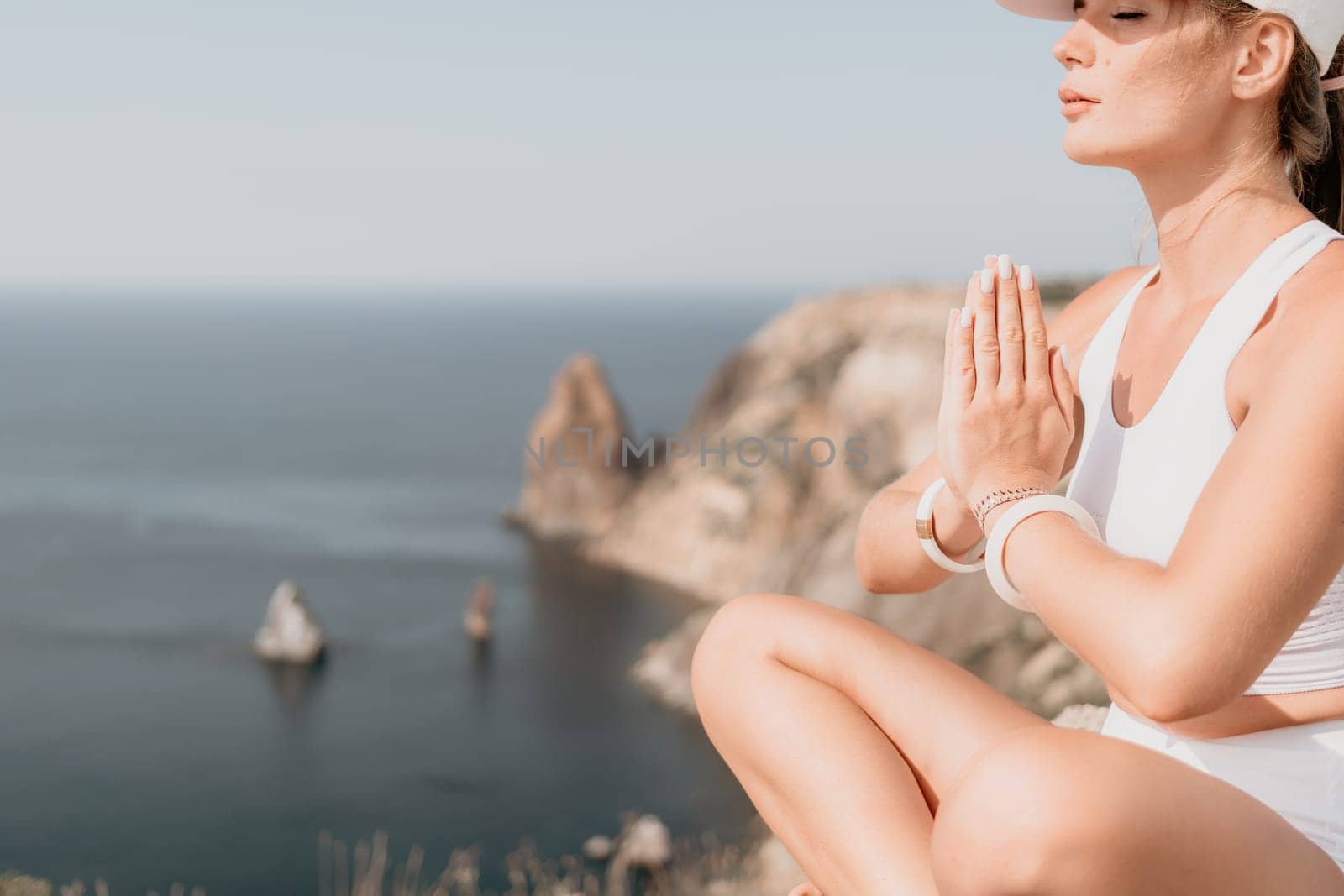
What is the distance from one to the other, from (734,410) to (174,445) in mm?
49297

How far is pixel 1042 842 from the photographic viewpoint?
4.35 ft

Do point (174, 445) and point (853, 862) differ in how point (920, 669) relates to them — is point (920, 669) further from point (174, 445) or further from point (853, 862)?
point (174, 445)

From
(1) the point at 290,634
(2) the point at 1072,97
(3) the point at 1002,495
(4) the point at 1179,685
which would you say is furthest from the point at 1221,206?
(1) the point at 290,634

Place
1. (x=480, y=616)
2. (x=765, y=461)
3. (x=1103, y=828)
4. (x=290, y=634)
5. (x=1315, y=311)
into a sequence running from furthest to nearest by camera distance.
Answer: (x=480, y=616) → (x=290, y=634) → (x=765, y=461) → (x=1315, y=311) → (x=1103, y=828)

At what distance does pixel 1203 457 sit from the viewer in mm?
1695

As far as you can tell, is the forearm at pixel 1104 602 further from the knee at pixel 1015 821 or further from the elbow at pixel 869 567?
the elbow at pixel 869 567

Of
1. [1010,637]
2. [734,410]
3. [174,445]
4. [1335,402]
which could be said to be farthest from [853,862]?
[174,445]

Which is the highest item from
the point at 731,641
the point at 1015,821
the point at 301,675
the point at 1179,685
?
the point at 1179,685

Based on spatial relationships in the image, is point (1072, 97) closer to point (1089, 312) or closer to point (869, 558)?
point (1089, 312)

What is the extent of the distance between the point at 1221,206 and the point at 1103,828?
106 cm

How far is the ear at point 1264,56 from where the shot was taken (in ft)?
5.67

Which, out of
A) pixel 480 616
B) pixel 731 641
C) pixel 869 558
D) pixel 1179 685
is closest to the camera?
pixel 1179 685

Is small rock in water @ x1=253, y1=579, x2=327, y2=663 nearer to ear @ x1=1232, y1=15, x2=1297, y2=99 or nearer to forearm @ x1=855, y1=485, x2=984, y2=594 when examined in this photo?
forearm @ x1=855, y1=485, x2=984, y2=594

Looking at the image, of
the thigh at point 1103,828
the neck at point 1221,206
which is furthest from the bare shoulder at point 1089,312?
the thigh at point 1103,828
